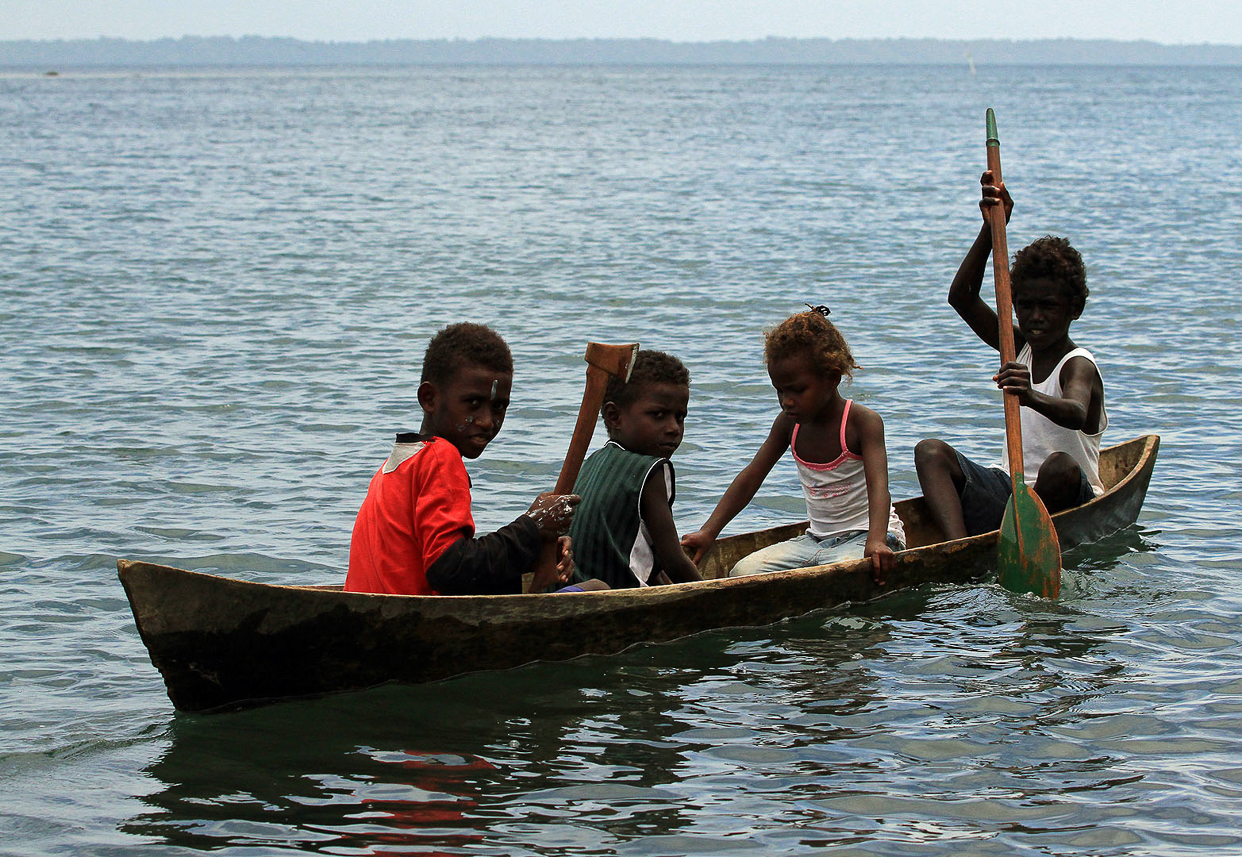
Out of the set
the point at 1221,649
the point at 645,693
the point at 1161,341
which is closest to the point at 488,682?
the point at 645,693

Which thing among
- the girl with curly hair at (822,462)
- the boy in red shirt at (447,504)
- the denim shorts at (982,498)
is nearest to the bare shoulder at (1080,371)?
the denim shorts at (982,498)

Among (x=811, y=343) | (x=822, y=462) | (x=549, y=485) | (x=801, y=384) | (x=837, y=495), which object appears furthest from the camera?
(x=549, y=485)

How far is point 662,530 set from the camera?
5461mm

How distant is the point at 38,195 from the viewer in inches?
1045

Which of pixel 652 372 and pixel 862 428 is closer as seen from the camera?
pixel 652 372

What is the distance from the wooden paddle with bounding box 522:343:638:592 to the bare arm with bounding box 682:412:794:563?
120 centimetres

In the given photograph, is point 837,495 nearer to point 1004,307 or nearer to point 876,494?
point 876,494

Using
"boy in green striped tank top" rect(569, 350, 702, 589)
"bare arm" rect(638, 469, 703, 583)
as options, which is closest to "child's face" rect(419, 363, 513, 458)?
"boy in green striped tank top" rect(569, 350, 702, 589)

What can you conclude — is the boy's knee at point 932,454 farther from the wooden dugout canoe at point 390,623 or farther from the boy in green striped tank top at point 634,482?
the boy in green striped tank top at point 634,482

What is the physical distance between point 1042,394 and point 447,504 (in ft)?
9.77

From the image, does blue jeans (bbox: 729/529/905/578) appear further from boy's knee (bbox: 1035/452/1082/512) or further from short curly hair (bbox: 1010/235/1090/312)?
short curly hair (bbox: 1010/235/1090/312)

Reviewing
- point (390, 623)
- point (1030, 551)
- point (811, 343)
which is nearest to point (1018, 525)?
point (1030, 551)

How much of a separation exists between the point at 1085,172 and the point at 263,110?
48.1 meters

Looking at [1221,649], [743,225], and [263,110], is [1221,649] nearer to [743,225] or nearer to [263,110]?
[743,225]
